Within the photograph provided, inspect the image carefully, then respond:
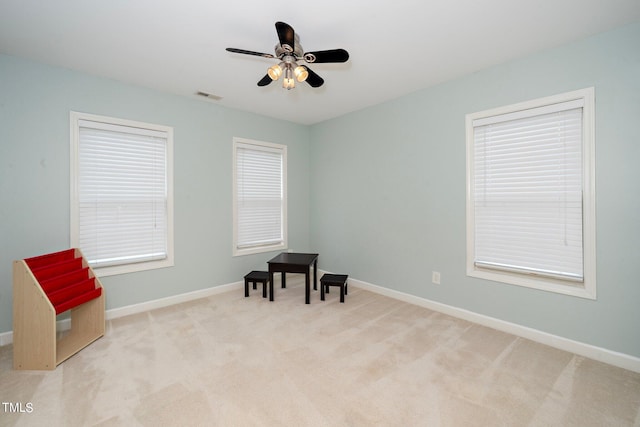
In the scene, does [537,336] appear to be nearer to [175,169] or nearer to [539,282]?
[539,282]

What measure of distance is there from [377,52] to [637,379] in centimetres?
324

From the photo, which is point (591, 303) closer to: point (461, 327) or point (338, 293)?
point (461, 327)

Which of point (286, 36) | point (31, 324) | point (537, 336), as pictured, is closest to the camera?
point (286, 36)

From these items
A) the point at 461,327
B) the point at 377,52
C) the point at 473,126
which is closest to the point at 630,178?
the point at 473,126

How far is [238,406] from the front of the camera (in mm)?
1752

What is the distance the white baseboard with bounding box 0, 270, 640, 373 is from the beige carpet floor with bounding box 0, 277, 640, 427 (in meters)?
0.09

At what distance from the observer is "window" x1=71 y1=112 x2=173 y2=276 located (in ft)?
9.57

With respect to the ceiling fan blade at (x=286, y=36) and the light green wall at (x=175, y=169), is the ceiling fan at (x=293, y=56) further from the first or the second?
the light green wall at (x=175, y=169)

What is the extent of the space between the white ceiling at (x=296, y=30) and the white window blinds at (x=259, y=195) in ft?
4.17

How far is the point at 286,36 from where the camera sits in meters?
1.80

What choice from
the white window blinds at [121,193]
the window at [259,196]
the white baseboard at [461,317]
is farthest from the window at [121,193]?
the window at [259,196]

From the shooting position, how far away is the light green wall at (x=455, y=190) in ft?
7.02

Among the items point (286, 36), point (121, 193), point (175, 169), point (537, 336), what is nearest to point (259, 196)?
point (175, 169)

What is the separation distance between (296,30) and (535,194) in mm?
2556
